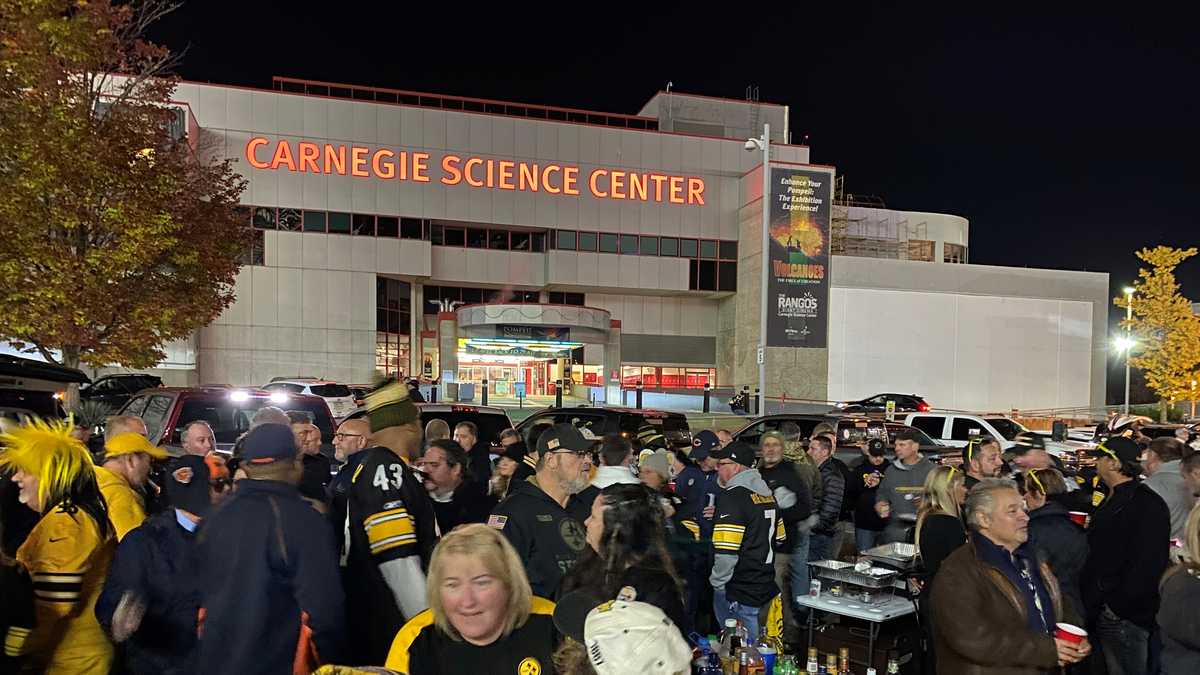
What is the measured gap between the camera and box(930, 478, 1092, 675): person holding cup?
128 inches

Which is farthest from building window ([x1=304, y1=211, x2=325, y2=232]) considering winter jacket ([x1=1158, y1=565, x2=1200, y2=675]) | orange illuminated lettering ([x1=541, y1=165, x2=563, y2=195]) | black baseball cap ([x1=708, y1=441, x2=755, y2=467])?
winter jacket ([x1=1158, y1=565, x2=1200, y2=675])

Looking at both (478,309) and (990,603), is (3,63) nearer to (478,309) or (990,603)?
(990,603)

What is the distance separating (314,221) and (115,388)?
16.9 m

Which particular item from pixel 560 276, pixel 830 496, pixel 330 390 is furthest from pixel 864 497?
pixel 560 276

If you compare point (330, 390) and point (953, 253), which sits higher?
point (953, 253)

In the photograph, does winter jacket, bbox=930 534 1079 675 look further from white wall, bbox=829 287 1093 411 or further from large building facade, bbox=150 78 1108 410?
white wall, bbox=829 287 1093 411

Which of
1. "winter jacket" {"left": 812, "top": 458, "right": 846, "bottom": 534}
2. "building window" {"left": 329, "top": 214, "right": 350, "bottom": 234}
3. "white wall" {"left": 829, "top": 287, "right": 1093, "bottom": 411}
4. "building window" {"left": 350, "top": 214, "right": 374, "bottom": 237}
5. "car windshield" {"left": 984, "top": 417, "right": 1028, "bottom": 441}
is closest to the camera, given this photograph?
"winter jacket" {"left": 812, "top": 458, "right": 846, "bottom": 534}

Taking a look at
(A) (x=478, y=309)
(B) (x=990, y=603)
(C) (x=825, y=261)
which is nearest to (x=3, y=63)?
(B) (x=990, y=603)

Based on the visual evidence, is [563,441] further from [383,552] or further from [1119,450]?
[1119,450]

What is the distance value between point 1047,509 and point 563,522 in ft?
11.3

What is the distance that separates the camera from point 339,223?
35.8 m

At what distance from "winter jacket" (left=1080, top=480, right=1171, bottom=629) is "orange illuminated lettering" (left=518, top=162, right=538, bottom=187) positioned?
35259 mm

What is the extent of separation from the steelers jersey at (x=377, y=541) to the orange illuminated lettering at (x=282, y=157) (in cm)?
3561

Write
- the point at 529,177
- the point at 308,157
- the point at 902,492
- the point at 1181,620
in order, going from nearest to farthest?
the point at 1181,620 < the point at 902,492 < the point at 308,157 < the point at 529,177
